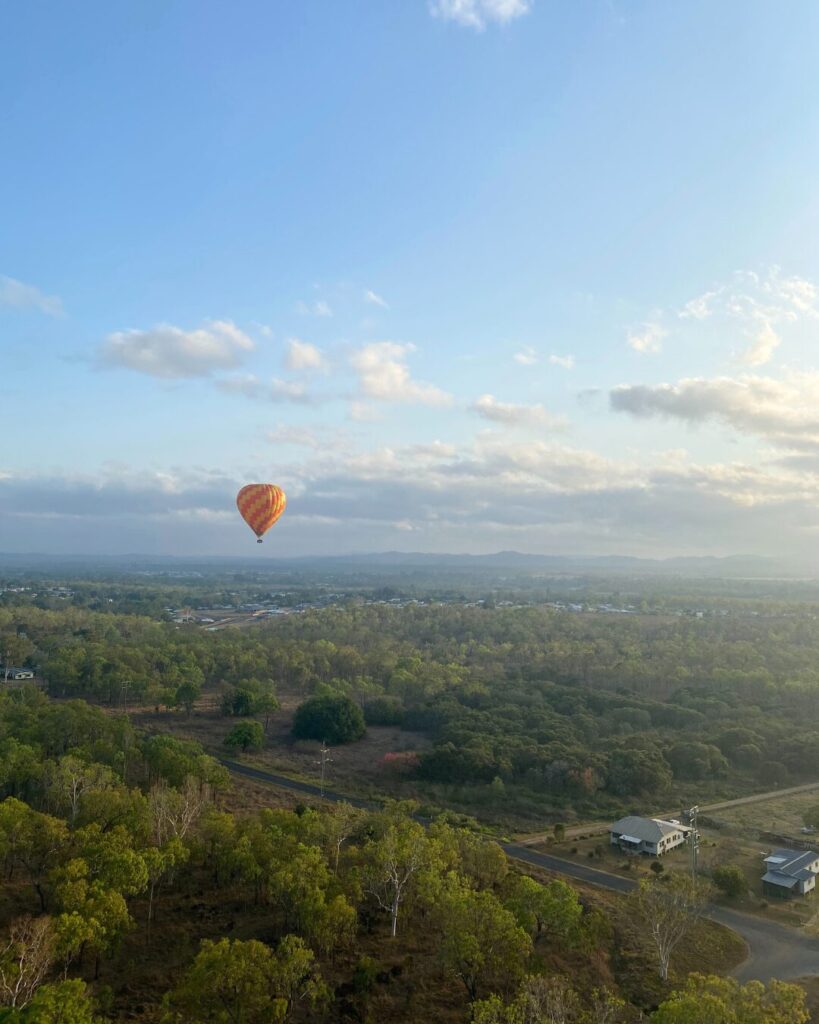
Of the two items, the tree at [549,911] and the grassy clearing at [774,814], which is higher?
the tree at [549,911]

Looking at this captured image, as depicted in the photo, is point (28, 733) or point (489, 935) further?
point (28, 733)

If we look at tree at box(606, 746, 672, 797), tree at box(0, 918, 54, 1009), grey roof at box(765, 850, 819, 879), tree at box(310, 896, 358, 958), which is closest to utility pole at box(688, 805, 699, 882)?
grey roof at box(765, 850, 819, 879)

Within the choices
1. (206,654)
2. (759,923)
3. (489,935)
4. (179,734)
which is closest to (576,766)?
(759,923)

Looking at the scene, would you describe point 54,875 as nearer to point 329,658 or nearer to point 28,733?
point 28,733

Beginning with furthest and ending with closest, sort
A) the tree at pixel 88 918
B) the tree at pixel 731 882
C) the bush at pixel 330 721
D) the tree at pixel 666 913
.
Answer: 1. the bush at pixel 330 721
2. the tree at pixel 731 882
3. the tree at pixel 666 913
4. the tree at pixel 88 918

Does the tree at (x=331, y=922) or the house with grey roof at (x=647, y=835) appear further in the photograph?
the house with grey roof at (x=647, y=835)

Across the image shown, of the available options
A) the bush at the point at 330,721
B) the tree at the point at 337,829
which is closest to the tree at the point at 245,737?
the bush at the point at 330,721

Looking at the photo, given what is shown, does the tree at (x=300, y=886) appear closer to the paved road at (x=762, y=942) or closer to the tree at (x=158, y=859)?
the tree at (x=158, y=859)

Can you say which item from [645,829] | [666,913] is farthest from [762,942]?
[645,829]
